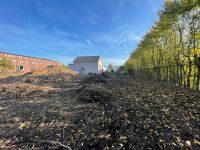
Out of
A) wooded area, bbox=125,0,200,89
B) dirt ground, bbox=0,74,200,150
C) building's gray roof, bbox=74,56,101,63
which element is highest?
building's gray roof, bbox=74,56,101,63

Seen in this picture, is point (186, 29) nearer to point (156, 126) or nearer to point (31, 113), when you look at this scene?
point (156, 126)

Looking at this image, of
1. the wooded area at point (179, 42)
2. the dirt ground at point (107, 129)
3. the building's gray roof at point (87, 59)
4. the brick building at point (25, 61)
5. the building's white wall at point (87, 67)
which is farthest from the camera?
the brick building at point (25, 61)

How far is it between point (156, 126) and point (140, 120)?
0.47 metres

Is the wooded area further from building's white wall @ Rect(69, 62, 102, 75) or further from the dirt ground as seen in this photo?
building's white wall @ Rect(69, 62, 102, 75)

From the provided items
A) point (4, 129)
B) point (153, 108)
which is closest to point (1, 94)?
point (4, 129)

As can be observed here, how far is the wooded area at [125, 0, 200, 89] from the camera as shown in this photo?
8.59 meters

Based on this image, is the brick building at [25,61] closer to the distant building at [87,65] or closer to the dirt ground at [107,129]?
the distant building at [87,65]

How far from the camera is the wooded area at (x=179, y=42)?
28.2 ft

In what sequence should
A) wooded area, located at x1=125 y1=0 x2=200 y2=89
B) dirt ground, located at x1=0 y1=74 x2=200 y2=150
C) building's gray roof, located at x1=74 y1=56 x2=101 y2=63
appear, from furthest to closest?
building's gray roof, located at x1=74 y1=56 x2=101 y2=63
wooded area, located at x1=125 y1=0 x2=200 y2=89
dirt ground, located at x1=0 y1=74 x2=200 y2=150

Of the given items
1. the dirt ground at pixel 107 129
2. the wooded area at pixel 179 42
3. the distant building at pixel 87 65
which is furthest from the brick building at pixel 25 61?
the dirt ground at pixel 107 129

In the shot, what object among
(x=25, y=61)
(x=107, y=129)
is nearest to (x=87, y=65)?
(x=25, y=61)

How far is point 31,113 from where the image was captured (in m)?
5.49

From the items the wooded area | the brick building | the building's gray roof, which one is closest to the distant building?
the building's gray roof

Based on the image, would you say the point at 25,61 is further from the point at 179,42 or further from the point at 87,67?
the point at 179,42
